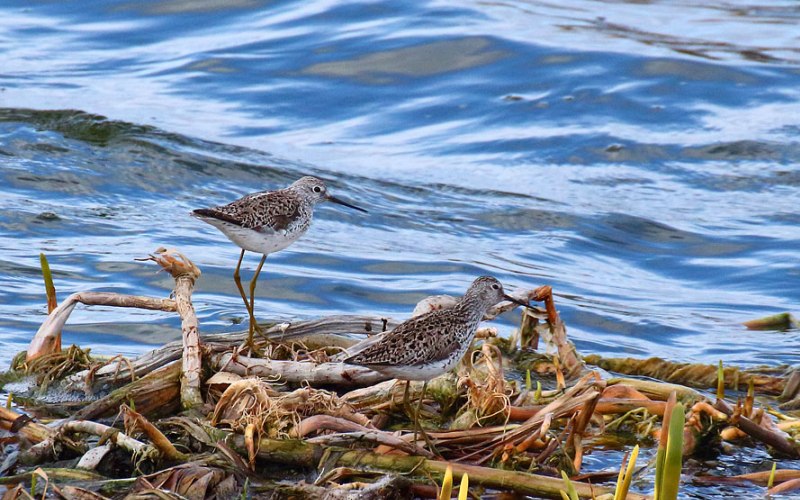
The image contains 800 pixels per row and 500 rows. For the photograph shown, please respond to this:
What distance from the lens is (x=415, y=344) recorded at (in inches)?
194

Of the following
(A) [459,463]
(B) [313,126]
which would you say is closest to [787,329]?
(A) [459,463]

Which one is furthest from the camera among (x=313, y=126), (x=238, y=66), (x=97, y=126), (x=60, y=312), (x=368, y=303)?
(x=238, y=66)

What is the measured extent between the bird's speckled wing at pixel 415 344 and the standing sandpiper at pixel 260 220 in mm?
916

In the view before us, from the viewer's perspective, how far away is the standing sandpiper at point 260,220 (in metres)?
6.01

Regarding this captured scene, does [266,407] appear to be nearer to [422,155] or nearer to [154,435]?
[154,435]

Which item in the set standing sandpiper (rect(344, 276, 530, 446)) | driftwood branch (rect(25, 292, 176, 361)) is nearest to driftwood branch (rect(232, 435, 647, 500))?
standing sandpiper (rect(344, 276, 530, 446))

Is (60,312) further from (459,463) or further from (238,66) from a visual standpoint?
(238,66)

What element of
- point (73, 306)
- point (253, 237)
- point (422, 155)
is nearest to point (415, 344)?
point (253, 237)

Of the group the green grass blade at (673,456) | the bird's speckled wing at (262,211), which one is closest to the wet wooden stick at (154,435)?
the bird's speckled wing at (262,211)

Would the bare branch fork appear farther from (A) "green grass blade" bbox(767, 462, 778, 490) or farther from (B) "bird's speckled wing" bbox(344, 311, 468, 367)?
(A) "green grass blade" bbox(767, 462, 778, 490)

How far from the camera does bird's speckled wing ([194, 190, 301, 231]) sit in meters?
6.00

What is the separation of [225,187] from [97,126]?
2.26m

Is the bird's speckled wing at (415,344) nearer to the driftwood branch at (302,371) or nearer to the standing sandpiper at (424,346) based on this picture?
the standing sandpiper at (424,346)

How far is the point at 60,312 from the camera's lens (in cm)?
561
